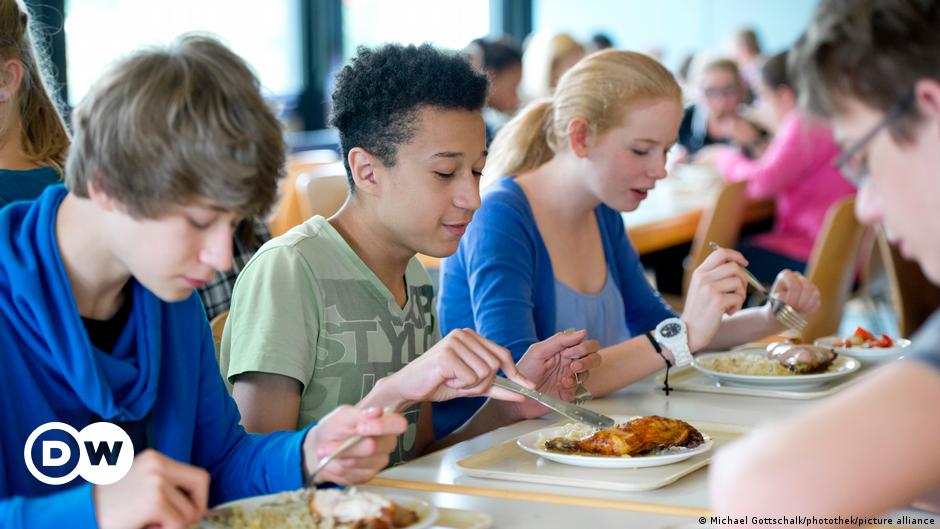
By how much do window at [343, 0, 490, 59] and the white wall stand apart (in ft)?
2.81

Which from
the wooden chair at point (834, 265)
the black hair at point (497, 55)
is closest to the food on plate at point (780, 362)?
the wooden chair at point (834, 265)

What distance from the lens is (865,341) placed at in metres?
2.26

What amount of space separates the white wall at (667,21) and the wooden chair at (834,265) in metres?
5.95

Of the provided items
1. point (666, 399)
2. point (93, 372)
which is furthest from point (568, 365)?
point (93, 372)

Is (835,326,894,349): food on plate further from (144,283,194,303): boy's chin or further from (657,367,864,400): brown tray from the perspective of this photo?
(144,283,194,303): boy's chin

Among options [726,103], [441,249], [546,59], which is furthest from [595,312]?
[726,103]

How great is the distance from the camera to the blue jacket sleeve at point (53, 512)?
1083 millimetres

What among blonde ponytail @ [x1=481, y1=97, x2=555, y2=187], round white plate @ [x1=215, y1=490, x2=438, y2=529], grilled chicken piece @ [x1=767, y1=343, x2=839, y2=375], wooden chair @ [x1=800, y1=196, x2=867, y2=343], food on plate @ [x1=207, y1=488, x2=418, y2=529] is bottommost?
wooden chair @ [x1=800, y1=196, x2=867, y2=343]

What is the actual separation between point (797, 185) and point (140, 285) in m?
3.85

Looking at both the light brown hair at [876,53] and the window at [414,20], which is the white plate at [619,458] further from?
the window at [414,20]

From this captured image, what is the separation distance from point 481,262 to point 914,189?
126 centimetres

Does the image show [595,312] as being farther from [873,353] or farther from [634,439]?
[634,439]

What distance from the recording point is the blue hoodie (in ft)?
3.97

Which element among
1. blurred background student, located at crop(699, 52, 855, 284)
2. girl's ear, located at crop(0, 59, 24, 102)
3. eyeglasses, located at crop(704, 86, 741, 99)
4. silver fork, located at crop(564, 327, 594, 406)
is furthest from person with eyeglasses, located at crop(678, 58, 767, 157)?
girl's ear, located at crop(0, 59, 24, 102)
